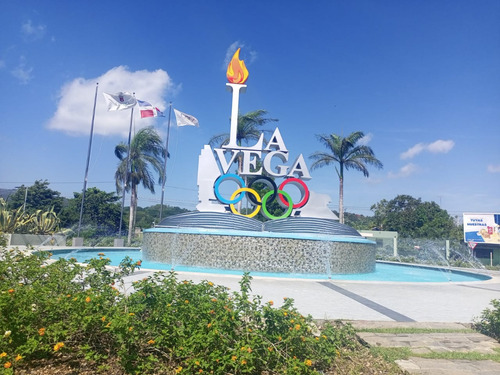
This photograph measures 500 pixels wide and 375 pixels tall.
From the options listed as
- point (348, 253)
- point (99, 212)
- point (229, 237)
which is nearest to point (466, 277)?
point (348, 253)

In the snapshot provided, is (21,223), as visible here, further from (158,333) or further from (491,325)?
(491,325)

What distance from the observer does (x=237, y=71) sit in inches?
834

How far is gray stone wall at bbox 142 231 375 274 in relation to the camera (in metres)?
13.9

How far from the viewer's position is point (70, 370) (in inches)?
132

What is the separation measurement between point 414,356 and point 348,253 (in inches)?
435

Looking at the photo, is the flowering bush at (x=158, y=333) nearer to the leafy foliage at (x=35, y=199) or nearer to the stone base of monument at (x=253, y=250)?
the stone base of monument at (x=253, y=250)

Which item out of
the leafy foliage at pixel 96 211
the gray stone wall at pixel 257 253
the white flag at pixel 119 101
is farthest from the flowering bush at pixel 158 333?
the leafy foliage at pixel 96 211

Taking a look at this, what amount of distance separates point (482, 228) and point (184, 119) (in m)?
29.7

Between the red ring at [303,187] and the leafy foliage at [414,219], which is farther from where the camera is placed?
the leafy foliage at [414,219]

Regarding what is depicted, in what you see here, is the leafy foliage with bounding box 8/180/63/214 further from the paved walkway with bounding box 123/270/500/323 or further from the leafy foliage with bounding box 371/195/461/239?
the leafy foliage with bounding box 371/195/461/239

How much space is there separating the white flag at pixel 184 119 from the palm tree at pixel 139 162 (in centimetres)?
507

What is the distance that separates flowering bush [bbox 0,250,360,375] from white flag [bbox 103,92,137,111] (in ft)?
82.0

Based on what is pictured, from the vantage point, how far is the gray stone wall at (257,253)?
13906 millimetres

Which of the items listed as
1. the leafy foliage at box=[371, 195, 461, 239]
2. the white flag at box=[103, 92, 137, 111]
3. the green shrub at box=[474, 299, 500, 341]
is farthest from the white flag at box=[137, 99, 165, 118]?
the leafy foliage at box=[371, 195, 461, 239]
